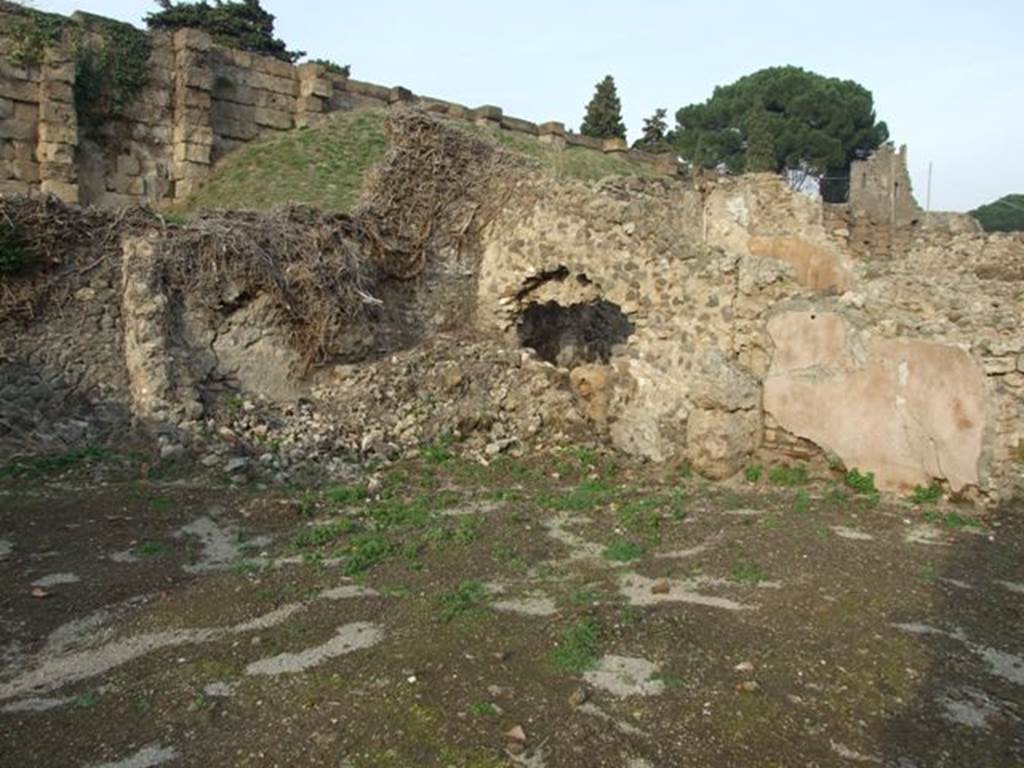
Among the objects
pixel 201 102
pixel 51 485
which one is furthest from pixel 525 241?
pixel 201 102

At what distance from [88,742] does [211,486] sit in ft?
13.3

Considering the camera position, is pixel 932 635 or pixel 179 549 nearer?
pixel 932 635

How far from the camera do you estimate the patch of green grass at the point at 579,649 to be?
13.6 feet

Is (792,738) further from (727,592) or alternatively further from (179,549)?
(179,549)

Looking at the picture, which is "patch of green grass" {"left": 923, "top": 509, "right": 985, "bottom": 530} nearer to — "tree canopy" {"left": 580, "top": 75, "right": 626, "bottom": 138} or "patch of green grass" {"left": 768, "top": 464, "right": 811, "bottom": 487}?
"patch of green grass" {"left": 768, "top": 464, "right": 811, "bottom": 487}

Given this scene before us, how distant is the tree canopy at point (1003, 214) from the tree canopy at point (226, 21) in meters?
27.9

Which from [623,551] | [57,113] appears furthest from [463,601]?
[57,113]

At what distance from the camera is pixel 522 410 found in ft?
31.9

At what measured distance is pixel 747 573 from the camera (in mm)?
5488

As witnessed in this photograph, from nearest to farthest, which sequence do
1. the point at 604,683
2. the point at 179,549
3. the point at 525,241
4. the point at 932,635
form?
the point at 604,683 → the point at 932,635 → the point at 179,549 → the point at 525,241

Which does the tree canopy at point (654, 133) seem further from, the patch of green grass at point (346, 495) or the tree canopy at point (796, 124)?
the patch of green grass at point (346, 495)

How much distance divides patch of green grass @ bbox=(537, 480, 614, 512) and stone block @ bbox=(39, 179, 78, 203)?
39.1ft

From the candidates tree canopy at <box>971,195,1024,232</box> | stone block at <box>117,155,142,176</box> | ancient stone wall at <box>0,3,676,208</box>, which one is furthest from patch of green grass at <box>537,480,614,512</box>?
tree canopy at <box>971,195,1024,232</box>

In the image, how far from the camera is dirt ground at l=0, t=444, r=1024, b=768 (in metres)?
3.53
